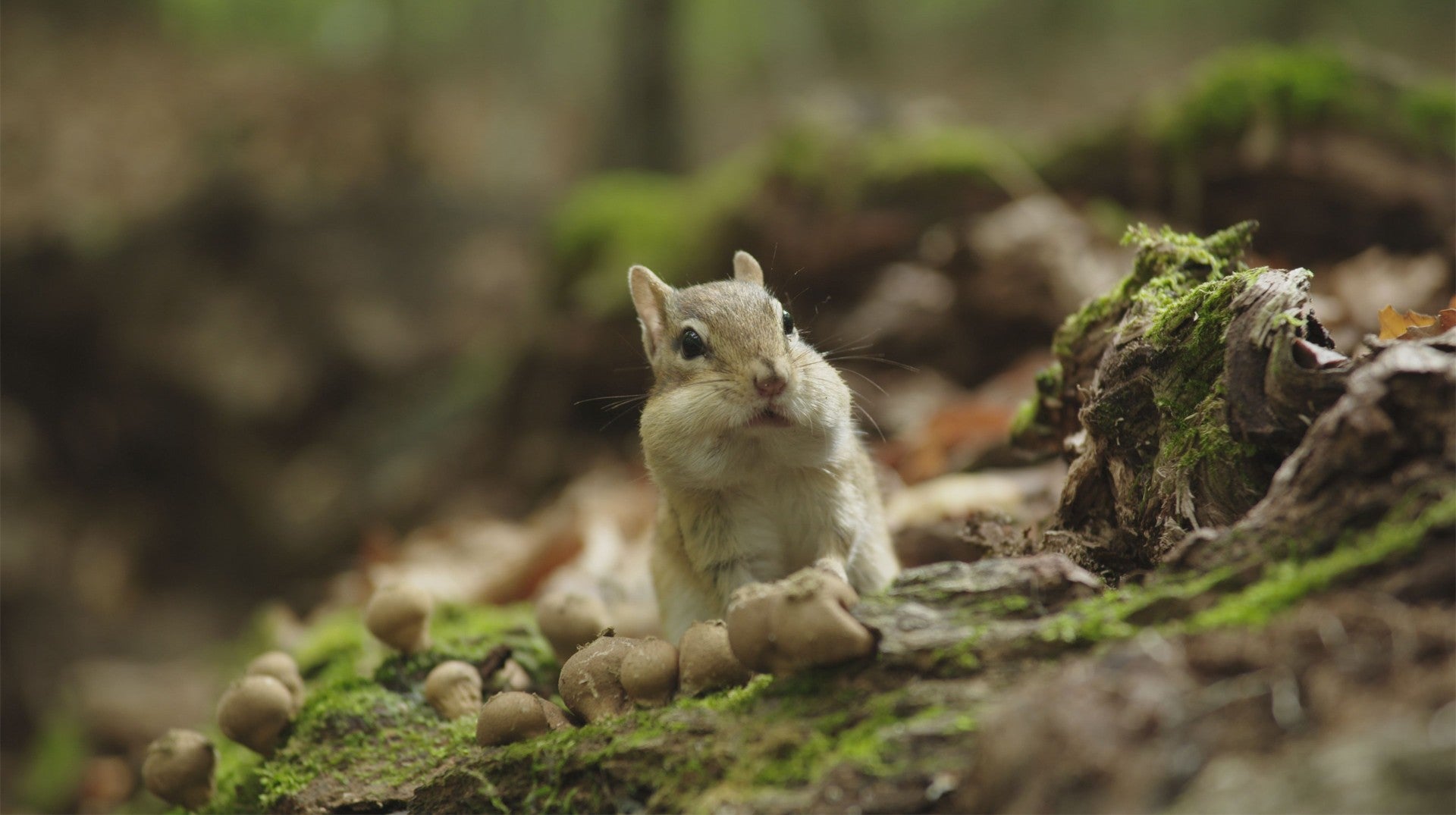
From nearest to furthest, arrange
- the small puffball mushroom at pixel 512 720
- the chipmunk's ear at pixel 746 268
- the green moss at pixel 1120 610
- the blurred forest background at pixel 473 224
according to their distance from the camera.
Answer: the green moss at pixel 1120 610 → the small puffball mushroom at pixel 512 720 → the chipmunk's ear at pixel 746 268 → the blurred forest background at pixel 473 224

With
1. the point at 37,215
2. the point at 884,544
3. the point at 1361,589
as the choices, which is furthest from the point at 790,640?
the point at 37,215

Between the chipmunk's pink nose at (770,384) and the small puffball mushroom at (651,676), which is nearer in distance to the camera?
the small puffball mushroom at (651,676)

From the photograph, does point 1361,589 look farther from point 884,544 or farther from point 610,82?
point 610,82

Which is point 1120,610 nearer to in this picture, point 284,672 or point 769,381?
point 769,381

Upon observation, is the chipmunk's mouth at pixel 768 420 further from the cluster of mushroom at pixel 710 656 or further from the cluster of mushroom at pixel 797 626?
the cluster of mushroom at pixel 797 626

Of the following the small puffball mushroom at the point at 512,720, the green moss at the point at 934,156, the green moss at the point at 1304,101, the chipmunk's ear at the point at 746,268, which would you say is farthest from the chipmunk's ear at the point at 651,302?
the green moss at the point at 1304,101

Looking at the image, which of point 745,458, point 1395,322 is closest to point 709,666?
point 745,458
